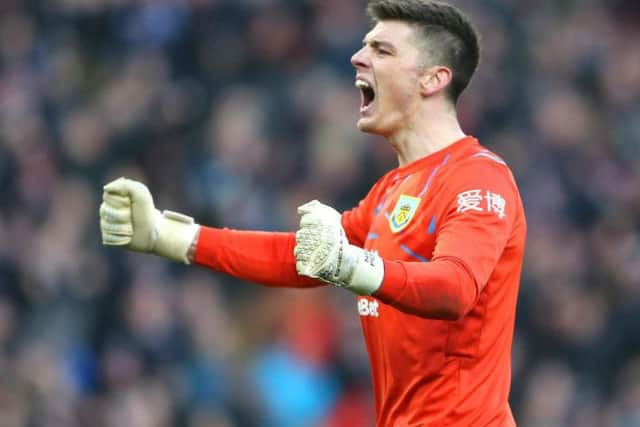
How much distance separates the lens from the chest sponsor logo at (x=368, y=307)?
4930mm

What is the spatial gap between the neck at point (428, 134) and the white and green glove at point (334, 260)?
36.1 inches

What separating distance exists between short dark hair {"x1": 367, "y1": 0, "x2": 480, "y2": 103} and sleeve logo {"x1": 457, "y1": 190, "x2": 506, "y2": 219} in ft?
2.11

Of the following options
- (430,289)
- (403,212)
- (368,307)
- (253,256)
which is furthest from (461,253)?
(253,256)

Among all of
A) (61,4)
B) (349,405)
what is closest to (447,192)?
(349,405)

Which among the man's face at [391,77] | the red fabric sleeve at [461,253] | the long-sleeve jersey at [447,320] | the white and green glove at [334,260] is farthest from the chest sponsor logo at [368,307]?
the white and green glove at [334,260]

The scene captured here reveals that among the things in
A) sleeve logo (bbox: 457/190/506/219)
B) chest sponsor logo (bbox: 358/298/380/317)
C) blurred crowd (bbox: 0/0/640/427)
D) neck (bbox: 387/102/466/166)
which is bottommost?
blurred crowd (bbox: 0/0/640/427)

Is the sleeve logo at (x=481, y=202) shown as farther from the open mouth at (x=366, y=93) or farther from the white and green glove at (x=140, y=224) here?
the white and green glove at (x=140, y=224)

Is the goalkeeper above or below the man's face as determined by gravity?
below

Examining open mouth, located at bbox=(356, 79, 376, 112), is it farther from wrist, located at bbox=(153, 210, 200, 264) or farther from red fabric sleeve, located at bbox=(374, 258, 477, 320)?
red fabric sleeve, located at bbox=(374, 258, 477, 320)

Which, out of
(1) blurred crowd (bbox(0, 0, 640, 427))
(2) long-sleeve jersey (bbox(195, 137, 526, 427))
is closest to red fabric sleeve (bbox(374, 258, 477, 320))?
(2) long-sleeve jersey (bbox(195, 137, 526, 427))

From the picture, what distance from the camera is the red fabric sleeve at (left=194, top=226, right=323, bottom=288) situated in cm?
523

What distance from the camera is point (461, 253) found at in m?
4.28

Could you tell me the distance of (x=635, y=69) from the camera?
12.6 meters

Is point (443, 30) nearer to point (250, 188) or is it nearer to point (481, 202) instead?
point (481, 202)
